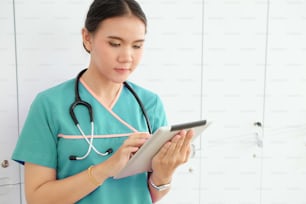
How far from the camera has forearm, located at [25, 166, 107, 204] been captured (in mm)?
935

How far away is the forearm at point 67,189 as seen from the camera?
3.07 feet

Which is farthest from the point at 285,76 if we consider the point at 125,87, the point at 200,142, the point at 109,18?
the point at 109,18

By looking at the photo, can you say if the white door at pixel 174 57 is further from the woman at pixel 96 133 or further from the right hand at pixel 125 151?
the right hand at pixel 125 151

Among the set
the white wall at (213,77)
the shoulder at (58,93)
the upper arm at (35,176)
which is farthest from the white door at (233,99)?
the upper arm at (35,176)

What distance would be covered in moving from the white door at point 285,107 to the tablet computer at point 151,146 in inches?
25.0

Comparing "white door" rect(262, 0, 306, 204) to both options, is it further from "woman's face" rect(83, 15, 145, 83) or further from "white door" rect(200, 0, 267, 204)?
"woman's face" rect(83, 15, 145, 83)

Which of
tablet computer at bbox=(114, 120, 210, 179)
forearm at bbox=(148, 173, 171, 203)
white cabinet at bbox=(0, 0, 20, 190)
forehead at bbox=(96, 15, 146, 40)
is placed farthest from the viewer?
white cabinet at bbox=(0, 0, 20, 190)

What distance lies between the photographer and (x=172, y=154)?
942mm

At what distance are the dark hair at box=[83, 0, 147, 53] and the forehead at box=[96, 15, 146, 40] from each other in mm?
12

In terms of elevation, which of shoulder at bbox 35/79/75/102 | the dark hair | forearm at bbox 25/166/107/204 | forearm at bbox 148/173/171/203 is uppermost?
the dark hair

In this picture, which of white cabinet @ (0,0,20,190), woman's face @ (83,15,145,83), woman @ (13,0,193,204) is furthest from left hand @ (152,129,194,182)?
white cabinet @ (0,0,20,190)

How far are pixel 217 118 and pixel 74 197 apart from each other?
0.70m

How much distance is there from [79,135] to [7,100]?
0.41 m

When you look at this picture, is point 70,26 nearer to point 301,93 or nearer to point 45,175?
point 45,175
